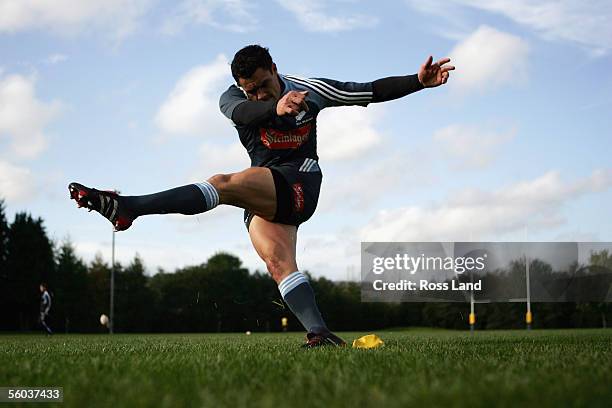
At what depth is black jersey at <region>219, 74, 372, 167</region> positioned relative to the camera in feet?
16.1

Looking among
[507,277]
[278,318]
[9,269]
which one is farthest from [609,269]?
[9,269]

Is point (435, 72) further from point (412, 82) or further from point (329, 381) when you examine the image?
point (329, 381)

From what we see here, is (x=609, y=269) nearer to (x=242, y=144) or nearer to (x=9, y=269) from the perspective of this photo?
(x=9, y=269)

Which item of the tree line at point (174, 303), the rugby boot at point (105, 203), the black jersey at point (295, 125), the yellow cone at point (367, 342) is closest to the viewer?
the rugby boot at point (105, 203)

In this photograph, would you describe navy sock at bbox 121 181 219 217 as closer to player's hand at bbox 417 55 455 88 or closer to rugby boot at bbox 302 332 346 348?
rugby boot at bbox 302 332 346 348

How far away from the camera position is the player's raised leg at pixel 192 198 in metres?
4.00

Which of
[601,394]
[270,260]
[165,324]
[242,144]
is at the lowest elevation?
[165,324]

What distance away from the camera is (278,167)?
484 cm

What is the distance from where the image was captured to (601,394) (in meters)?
2.05

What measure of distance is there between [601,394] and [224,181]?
2985 mm

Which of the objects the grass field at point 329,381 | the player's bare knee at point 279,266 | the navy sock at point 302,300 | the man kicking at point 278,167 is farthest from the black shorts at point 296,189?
the grass field at point 329,381

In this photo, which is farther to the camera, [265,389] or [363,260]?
[363,260]

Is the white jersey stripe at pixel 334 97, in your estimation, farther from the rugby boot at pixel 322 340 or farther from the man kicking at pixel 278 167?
the rugby boot at pixel 322 340

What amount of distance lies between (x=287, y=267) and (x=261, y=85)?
134 centimetres
